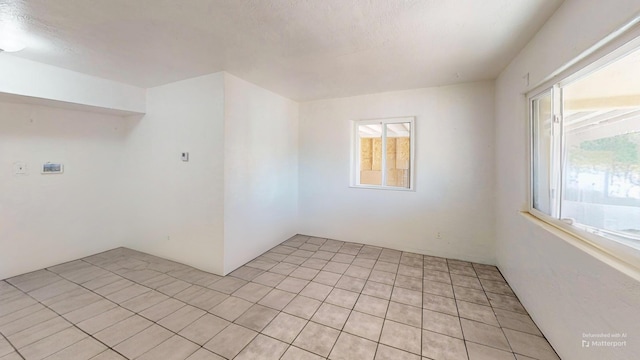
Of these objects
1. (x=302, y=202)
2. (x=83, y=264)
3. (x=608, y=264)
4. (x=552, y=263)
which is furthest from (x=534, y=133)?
(x=83, y=264)

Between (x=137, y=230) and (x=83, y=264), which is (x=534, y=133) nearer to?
(x=137, y=230)

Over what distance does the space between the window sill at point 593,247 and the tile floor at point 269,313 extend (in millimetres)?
864

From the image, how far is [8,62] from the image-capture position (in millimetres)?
2377

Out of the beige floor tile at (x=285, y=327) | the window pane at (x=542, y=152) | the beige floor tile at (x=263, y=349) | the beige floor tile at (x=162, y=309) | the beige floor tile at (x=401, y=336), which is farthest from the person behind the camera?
the beige floor tile at (x=162, y=309)

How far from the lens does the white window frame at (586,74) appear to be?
118 centimetres

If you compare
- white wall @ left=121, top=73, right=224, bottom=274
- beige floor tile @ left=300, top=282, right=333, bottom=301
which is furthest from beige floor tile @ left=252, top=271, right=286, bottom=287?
white wall @ left=121, top=73, right=224, bottom=274

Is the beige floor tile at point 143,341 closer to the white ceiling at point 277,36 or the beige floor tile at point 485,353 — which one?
the beige floor tile at point 485,353

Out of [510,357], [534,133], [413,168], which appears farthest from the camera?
[413,168]

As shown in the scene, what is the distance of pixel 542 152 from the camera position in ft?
6.94

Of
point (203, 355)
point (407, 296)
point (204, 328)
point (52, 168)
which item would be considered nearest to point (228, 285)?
point (204, 328)

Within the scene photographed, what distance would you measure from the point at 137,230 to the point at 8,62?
2.43 m

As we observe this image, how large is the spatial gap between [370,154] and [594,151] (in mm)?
2861

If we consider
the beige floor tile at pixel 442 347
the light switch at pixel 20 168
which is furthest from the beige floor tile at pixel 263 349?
the light switch at pixel 20 168

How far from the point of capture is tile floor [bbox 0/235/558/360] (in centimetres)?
175
